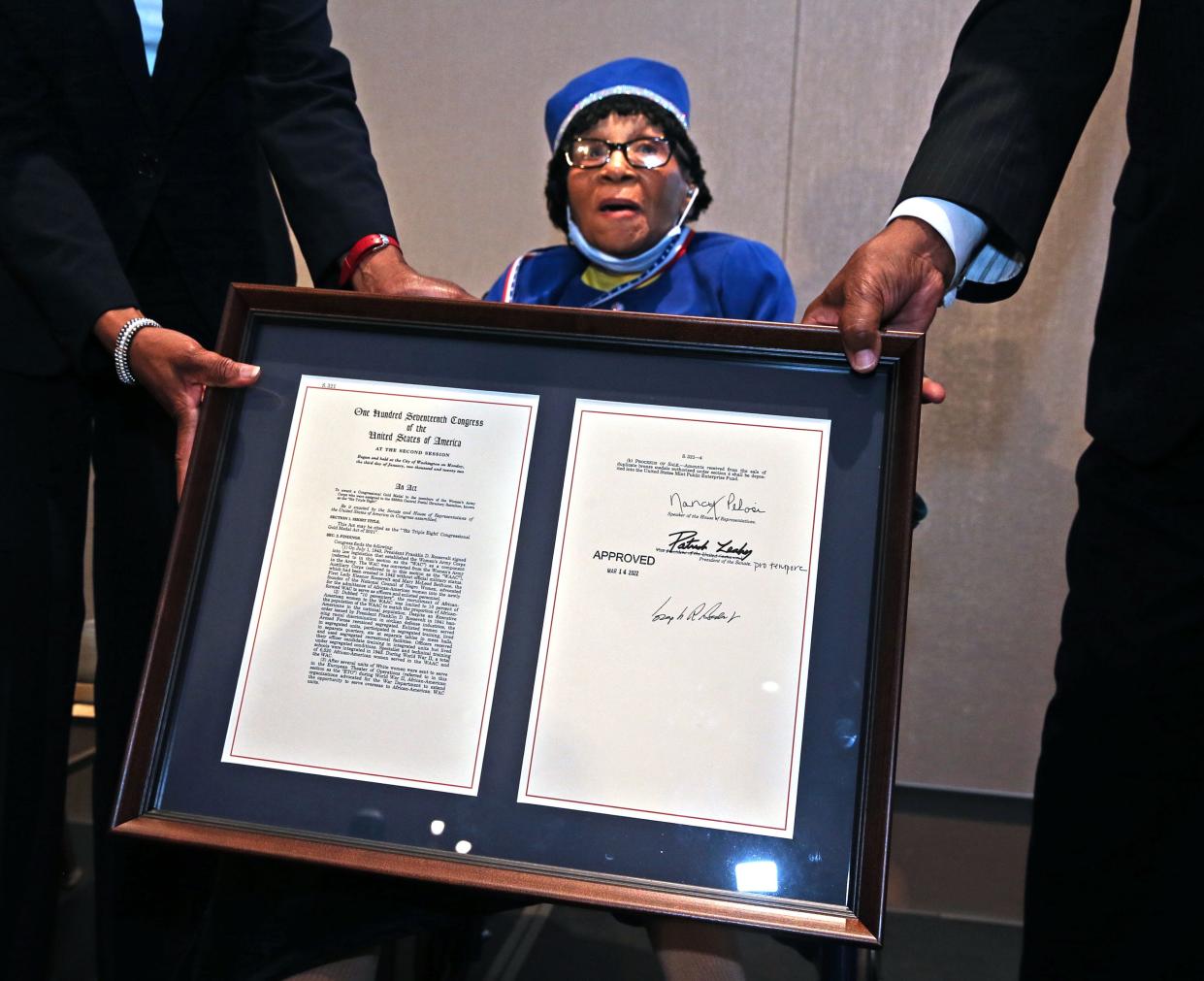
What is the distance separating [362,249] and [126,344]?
25 cm

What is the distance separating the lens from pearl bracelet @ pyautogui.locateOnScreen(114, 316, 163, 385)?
969 mm

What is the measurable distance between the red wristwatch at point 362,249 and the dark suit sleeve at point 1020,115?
20.7 inches

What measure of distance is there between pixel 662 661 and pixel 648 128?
1.06m

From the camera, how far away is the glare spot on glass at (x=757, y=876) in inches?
25.3

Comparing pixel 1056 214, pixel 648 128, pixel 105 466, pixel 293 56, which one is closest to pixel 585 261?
pixel 648 128

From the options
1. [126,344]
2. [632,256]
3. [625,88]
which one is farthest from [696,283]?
[126,344]

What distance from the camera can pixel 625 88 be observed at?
154cm

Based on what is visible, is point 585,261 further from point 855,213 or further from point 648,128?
point 855,213

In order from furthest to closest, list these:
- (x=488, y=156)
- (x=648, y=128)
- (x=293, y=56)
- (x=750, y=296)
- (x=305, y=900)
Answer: (x=488, y=156) → (x=648, y=128) → (x=750, y=296) → (x=293, y=56) → (x=305, y=900)

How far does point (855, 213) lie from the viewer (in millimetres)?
2041
